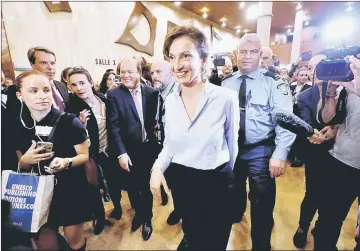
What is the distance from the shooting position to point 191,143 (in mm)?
949

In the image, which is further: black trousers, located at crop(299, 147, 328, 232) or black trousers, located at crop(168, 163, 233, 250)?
black trousers, located at crop(299, 147, 328, 232)

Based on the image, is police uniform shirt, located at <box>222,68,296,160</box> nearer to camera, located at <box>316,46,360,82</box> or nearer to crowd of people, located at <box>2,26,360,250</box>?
crowd of people, located at <box>2,26,360,250</box>

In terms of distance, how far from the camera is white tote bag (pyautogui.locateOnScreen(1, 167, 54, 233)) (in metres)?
1.13

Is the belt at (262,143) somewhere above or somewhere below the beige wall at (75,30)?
below

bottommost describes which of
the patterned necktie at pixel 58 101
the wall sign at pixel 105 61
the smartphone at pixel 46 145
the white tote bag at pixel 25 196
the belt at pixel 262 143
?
the white tote bag at pixel 25 196

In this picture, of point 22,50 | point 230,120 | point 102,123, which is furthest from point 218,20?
point 230,120

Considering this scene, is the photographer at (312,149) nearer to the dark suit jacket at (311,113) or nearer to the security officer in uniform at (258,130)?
the dark suit jacket at (311,113)

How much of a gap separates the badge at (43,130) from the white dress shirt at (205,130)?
2.40 feet

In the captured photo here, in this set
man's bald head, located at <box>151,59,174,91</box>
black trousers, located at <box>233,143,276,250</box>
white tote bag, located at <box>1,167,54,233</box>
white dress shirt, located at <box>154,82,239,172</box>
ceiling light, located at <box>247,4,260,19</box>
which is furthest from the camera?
ceiling light, located at <box>247,4,260,19</box>

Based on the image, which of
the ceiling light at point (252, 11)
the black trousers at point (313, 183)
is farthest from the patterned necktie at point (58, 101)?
the ceiling light at point (252, 11)

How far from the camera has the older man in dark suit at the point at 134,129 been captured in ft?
5.74

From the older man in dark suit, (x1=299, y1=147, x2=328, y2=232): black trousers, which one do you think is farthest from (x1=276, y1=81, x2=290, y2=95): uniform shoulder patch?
the older man in dark suit

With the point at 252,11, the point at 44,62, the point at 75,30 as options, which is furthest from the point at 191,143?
the point at 252,11

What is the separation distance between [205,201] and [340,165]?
3.08 feet
